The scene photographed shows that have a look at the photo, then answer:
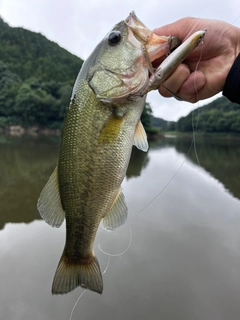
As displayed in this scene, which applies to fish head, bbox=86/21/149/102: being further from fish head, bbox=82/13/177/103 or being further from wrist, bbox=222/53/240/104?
wrist, bbox=222/53/240/104

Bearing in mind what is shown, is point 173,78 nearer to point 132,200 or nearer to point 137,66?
point 137,66

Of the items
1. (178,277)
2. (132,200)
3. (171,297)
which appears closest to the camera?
(171,297)

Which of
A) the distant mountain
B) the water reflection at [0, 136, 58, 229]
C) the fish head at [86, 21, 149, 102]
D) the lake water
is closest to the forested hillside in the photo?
the distant mountain

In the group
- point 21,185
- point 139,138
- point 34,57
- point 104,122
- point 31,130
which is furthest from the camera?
point 34,57

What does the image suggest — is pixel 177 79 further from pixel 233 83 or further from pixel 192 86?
pixel 233 83

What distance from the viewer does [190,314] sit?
3.74 m

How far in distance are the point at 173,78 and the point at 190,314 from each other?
10.3ft

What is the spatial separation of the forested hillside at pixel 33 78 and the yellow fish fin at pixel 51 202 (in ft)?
179

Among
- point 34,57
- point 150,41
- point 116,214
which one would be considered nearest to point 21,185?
point 116,214

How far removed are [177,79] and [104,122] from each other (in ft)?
2.70

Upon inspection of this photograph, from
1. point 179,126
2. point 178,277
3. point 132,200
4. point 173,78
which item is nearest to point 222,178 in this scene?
point 132,200

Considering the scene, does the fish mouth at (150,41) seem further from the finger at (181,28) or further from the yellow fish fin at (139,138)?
the finger at (181,28)

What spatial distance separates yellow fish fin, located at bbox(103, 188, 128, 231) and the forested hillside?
54723mm

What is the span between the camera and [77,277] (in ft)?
6.67
